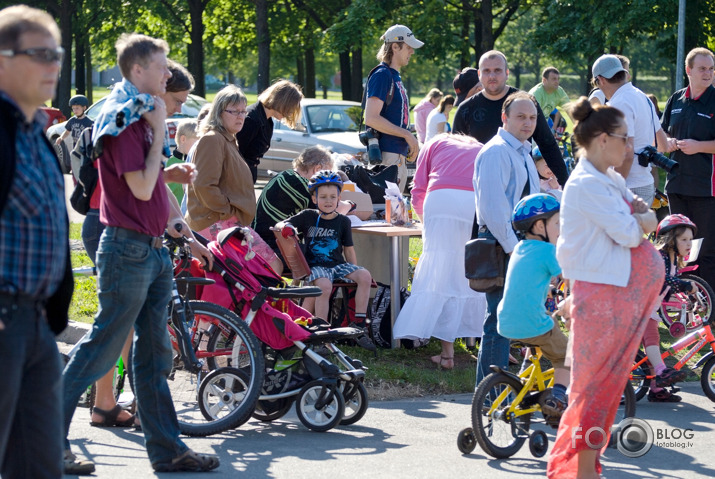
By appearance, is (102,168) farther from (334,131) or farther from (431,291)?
(334,131)

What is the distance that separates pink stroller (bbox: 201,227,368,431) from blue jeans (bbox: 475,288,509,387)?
0.70 meters

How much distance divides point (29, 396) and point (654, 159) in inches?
232

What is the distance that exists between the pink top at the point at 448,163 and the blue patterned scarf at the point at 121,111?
3.41 meters

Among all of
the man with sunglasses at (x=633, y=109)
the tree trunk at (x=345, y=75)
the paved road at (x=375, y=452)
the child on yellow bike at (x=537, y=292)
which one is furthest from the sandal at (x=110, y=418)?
the tree trunk at (x=345, y=75)

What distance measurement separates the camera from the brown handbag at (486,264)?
5.95 metres

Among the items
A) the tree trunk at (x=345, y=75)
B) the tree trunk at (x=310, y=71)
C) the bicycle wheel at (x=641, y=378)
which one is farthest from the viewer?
the tree trunk at (x=310, y=71)

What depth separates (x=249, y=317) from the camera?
6.12 m

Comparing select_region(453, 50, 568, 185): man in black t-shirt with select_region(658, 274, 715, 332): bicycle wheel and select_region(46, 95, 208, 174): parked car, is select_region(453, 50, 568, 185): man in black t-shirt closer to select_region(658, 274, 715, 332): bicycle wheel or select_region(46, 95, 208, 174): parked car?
select_region(658, 274, 715, 332): bicycle wheel

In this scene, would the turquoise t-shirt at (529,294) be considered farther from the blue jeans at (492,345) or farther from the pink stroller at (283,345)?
the pink stroller at (283,345)

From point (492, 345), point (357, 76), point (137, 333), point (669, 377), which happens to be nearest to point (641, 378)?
point (669, 377)

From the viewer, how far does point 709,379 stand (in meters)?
6.66

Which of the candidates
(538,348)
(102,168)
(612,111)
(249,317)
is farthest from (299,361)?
(612,111)

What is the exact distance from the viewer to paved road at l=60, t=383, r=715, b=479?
514 cm

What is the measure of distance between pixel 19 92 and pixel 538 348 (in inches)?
123
